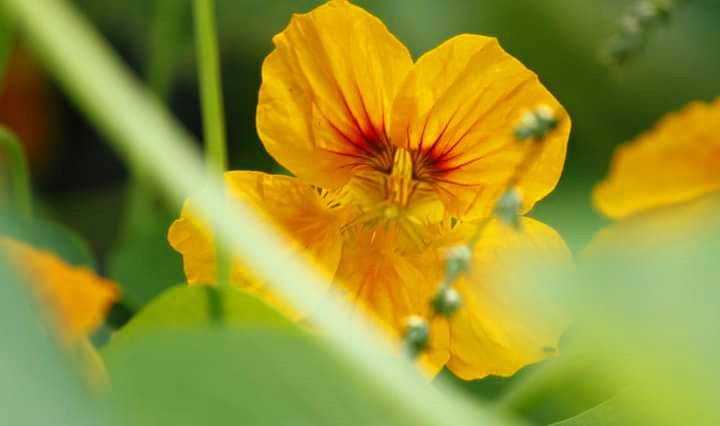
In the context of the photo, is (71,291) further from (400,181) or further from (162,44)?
(162,44)

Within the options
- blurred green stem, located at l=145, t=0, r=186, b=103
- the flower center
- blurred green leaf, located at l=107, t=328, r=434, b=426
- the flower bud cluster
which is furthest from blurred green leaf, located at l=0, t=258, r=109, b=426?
blurred green stem, located at l=145, t=0, r=186, b=103

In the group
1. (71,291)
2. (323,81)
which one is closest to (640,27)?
(323,81)

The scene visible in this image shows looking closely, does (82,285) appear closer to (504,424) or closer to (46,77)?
(504,424)

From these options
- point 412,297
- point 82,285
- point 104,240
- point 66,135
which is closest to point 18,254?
point 82,285

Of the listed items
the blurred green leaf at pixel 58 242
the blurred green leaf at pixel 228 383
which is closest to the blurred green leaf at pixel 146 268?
the blurred green leaf at pixel 58 242

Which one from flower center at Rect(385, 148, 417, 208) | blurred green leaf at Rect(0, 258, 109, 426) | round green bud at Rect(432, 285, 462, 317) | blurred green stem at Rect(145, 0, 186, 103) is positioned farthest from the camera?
blurred green stem at Rect(145, 0, 186, 103)

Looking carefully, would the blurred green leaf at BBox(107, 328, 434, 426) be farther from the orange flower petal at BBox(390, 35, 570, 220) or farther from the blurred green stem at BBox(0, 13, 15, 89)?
the blurred green stem at BBox(0, 13, 15, 89)
